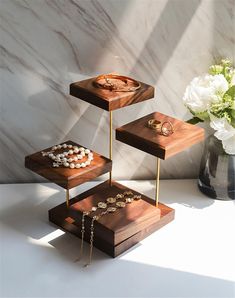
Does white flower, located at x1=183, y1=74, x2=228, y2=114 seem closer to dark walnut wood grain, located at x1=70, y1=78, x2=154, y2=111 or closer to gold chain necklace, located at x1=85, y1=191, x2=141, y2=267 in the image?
dark walnut wood grain, located at x1=70, y1=78, x2=154, y2=111

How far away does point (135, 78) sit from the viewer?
1.13 meters

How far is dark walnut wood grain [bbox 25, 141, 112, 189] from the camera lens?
93 cm

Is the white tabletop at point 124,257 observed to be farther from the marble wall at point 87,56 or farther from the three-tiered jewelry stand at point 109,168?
the marble wall at point 87,56

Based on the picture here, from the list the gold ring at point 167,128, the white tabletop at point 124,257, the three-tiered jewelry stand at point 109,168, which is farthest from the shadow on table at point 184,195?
the gold ring at point 167,128

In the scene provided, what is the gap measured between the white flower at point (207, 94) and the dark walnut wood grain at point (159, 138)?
63mm

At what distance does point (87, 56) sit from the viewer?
1.09 metres

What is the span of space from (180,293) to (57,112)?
0.49 metres

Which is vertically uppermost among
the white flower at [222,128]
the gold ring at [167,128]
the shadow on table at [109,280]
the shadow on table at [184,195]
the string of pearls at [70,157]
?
the gold ring at [167,128]

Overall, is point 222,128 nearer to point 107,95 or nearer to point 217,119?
point 217,119

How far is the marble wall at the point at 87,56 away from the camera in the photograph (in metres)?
1.06

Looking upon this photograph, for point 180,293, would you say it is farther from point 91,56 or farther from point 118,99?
point 91,56

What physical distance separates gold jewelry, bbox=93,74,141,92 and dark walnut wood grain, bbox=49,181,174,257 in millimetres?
202

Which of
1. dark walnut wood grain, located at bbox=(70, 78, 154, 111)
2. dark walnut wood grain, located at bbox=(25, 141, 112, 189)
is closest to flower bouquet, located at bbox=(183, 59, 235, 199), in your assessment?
dark walnut wood grain, located at bbox=(70, 78, 154, 111)

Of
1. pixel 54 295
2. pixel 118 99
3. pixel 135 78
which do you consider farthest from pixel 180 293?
pixel 135 78
